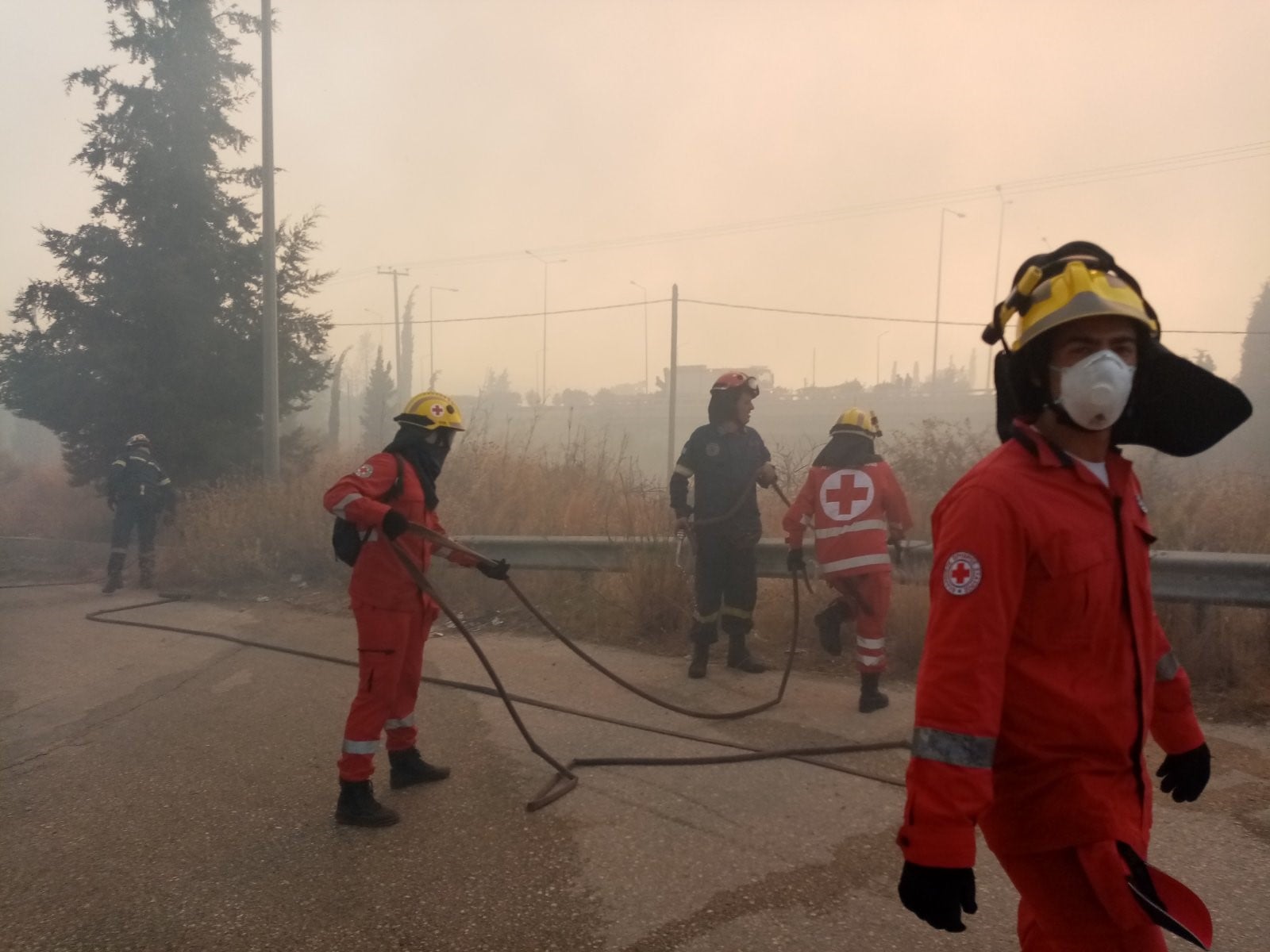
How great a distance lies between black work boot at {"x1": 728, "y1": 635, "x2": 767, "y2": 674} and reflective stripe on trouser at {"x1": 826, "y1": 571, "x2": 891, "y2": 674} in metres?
0.95

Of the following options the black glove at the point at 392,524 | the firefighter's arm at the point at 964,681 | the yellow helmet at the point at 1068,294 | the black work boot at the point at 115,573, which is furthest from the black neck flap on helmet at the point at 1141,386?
the black work boot at the point at 115,573

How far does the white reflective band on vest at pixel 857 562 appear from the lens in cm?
550

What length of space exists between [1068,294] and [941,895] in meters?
1.22

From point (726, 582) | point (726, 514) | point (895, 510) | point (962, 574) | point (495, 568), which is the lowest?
point (726, 582)


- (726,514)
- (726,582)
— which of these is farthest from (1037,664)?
(726,582)

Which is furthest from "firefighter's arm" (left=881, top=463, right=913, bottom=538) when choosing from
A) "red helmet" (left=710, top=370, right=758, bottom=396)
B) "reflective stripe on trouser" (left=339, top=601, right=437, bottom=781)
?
"reflective stripe on trouser" (left=339, top=601, right=437, bottom=781)

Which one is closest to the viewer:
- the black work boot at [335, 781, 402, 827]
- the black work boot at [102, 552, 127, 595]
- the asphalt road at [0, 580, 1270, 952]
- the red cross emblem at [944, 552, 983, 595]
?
the red cross emblem at [944, 552, 983, 595]

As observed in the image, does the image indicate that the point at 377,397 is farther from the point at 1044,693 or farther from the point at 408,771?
the point at 1044,693

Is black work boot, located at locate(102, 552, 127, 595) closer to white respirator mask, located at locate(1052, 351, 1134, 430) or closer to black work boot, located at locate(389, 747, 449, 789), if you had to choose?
black work boot, located at locate(389, 747, 449, 789)

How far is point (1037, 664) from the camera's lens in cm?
175

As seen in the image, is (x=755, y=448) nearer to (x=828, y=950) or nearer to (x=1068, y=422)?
(x=828, y=950)

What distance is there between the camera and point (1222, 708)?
515 centimetres

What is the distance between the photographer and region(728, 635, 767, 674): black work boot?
629cm

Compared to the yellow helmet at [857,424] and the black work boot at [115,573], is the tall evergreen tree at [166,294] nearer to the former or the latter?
the black work boot at [115,573]
